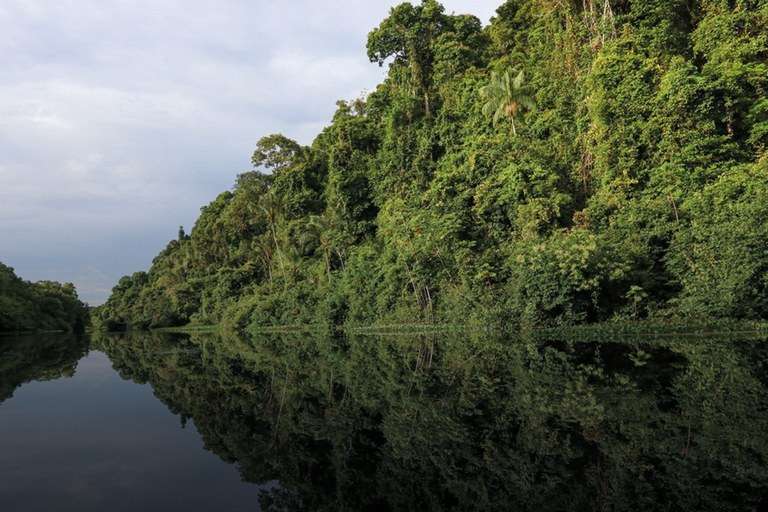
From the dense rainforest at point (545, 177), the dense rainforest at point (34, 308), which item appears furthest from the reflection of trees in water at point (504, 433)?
the dense rainforest at point (34, 308)

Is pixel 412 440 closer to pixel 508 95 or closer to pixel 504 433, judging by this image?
pixel 504 433

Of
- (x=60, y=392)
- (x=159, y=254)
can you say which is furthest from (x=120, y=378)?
(x=159, y=254)

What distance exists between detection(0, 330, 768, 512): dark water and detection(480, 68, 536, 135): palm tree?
2404 centimetres

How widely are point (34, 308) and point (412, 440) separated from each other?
73.9 meters

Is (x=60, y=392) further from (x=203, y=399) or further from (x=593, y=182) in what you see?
(x=593, y=182)

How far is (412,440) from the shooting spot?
21.5ft

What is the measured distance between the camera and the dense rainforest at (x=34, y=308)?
5725 centimetres

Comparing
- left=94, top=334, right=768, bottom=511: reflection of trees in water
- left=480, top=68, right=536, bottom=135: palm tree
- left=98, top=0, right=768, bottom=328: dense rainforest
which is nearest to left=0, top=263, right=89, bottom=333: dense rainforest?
left=98, top=0, right=768, bottom=328: dense rainforest

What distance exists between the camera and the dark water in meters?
4.75

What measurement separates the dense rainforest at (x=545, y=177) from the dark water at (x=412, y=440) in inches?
421

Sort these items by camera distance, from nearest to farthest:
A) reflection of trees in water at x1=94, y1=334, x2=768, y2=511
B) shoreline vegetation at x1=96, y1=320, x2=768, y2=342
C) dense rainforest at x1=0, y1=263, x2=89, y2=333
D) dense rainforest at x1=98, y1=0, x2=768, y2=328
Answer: reflection of trees in water at x1=94, y1=334, x2=768, y2=511 → shoreline vegetation at x1=96, y1=320, x2=768, y2=342 → dense rainforest at x1=98, y1=0, x2=768, y2=328 → dense rainforest at x1=0, y1=263, x2=89, y2=333

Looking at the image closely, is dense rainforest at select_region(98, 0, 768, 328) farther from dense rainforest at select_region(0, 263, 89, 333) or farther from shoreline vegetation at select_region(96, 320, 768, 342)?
dense rainforest at select_region(0, 263, 89, 333)

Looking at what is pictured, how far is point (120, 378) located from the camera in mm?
15062

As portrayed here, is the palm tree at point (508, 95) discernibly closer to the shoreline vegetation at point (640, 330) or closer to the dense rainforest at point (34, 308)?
the shoreline vegetation at point (640, 330)
